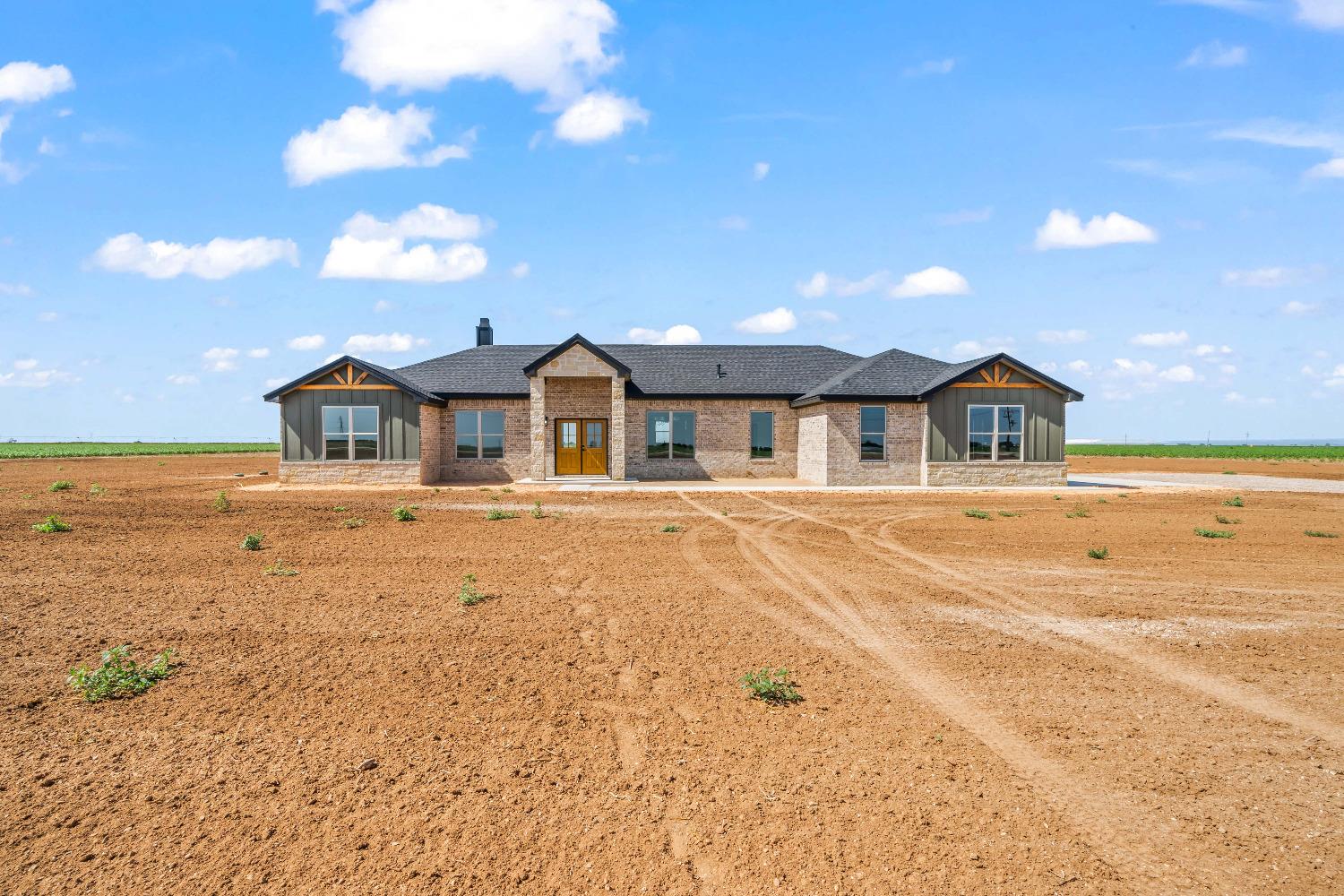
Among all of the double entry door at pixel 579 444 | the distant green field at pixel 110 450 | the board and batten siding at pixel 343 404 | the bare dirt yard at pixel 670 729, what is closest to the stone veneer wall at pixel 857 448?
the double entry door at pixel 579 444

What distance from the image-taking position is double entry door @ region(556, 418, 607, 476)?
27797 millimetres

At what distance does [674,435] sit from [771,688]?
914 inches

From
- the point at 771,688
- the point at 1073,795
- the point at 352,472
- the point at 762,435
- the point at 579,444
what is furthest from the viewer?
the point at 762,435

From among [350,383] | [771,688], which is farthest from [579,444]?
[771,688]

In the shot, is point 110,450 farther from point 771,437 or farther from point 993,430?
point 993,430

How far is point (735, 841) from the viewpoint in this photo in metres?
4.01

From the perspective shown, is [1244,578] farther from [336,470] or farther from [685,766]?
[336,470]

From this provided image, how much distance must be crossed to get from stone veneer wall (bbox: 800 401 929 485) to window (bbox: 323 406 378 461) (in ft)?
52.7

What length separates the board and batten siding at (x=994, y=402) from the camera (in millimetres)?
26078

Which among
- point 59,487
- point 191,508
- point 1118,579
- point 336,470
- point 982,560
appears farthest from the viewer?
point 336,470

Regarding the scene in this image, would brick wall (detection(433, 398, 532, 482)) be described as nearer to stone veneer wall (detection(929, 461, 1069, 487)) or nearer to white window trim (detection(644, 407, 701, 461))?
white window trim (detection(644, 407, 701, 461))

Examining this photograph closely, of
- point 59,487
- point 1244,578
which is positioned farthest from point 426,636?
point 59,487

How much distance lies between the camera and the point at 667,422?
2908cm

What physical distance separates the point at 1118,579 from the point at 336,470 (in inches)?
935
